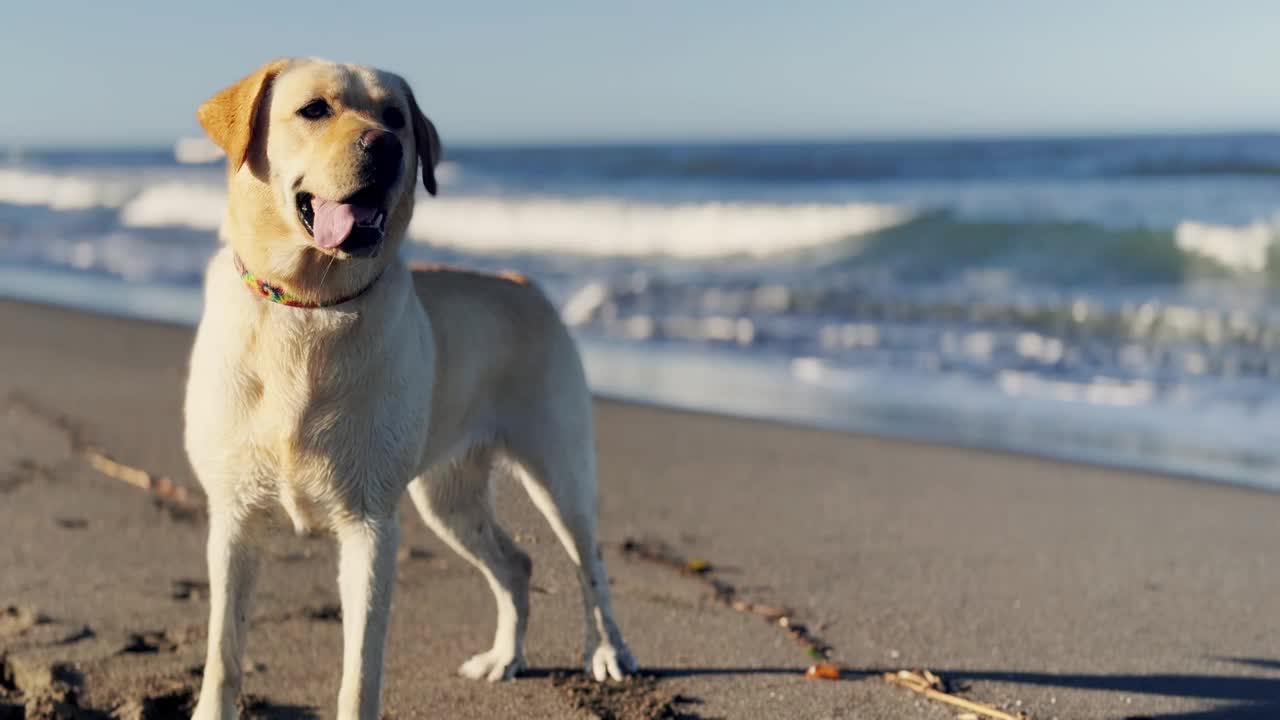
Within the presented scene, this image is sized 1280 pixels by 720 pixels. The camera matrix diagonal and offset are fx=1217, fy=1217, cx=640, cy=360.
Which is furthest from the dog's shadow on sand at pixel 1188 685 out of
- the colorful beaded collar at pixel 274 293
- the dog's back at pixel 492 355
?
the colorful beaded collar at pixel 274 293

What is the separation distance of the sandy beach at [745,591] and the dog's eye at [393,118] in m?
1.29

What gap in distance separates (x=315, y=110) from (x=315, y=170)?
0.18m

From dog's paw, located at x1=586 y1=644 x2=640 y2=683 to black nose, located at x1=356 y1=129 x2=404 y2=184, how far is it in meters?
1.65

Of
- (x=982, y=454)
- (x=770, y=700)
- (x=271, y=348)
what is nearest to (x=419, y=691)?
(x=770, y=700)

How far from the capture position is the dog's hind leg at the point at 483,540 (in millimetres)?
3541

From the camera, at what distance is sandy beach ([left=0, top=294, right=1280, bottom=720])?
11.1 feet

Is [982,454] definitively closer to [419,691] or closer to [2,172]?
[419,691]

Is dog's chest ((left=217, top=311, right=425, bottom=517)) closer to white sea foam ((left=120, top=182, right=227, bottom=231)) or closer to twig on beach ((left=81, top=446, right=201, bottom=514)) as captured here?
twig on beach ((left=81, top=446, right=201, bottom=514))

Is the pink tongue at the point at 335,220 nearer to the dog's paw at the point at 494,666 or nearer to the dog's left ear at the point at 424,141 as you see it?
the dog's left ear at the point at 424,141

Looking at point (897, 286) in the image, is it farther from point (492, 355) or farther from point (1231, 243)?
point (492, 355)

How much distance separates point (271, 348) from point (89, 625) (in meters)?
1.59

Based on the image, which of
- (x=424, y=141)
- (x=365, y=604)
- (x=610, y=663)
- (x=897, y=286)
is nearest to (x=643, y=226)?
(x=897, y=286)

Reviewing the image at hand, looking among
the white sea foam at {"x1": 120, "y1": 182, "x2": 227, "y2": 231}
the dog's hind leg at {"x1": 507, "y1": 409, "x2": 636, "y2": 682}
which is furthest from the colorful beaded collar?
the white sea foam at {"x1": 120, "y1": 182, "x2": 227, "y2": 231}

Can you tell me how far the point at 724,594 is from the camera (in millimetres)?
4215
